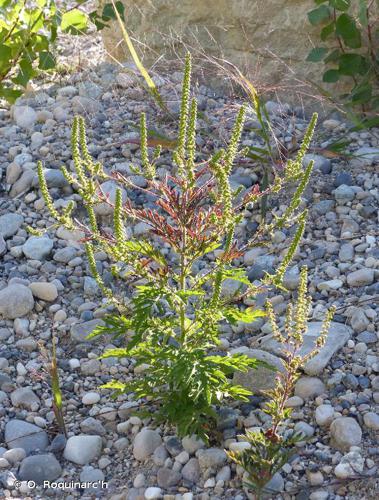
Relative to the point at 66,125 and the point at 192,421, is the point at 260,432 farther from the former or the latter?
the point at 66,125

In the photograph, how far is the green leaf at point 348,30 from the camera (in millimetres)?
4238

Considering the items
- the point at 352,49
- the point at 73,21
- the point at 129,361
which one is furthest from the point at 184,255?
the point at 73,21

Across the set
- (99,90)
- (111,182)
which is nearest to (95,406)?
(111,182)

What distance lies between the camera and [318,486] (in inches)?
103

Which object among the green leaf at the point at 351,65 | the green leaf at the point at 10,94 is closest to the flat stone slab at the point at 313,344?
the green leaf at the point at 351,65

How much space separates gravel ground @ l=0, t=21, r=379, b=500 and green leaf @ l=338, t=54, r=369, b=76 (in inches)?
10.2

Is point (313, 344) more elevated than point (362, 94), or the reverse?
point (362, 94)

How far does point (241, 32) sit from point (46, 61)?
3.40 feet

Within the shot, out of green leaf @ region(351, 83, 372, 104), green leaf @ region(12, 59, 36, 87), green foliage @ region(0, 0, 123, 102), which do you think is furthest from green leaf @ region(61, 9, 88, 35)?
green leaf @ region(351, 83, 372, 104)

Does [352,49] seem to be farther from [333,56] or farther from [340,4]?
[340,4]

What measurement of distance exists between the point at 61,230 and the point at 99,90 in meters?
1.17

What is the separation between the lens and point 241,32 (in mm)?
4758

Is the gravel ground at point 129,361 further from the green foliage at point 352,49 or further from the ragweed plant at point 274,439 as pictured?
the green foliage at point 352,49

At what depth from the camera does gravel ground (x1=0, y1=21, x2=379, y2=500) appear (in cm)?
275
